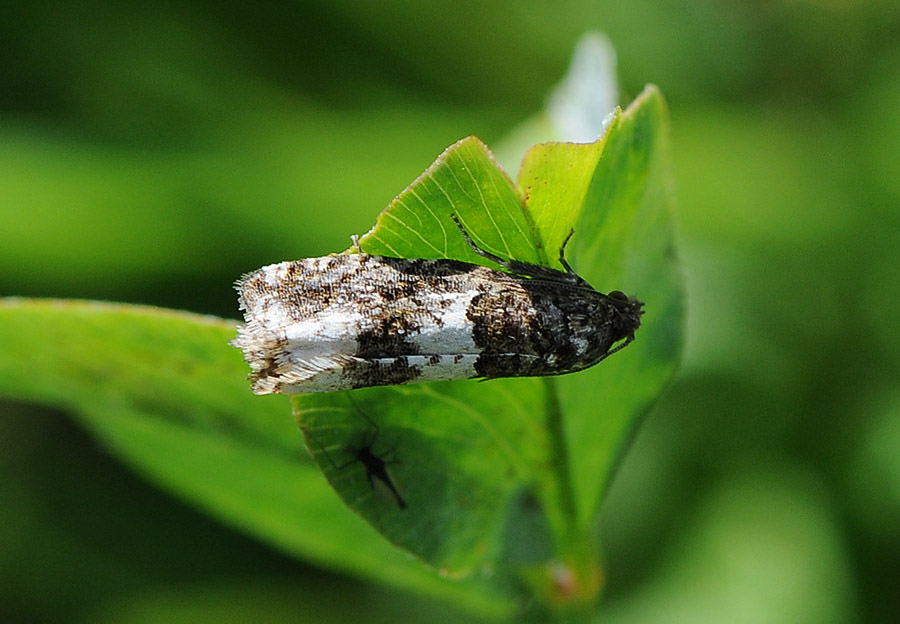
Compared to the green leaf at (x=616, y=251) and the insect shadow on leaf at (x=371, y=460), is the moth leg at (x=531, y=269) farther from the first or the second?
the insect shadow on leaf at (x=371, y=460)

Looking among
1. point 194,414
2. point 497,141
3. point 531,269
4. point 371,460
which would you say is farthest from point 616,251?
point 497,141

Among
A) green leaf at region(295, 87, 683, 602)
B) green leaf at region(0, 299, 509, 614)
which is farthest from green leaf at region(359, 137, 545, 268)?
green leaf at region(0, 299, 509, 614)

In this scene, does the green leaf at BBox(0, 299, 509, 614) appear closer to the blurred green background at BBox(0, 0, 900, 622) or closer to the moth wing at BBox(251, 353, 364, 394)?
the moth wing at BBox(251, 353, 364, 394)

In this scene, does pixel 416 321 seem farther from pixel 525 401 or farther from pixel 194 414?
pixel 194 414

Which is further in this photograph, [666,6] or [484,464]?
[666,6]

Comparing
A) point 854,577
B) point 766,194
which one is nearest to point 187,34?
point 766,194

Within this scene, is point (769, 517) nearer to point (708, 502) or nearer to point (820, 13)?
point (708, 502)

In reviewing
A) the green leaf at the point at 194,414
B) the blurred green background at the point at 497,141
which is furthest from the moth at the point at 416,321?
the blurred green background at the point at 497,141
